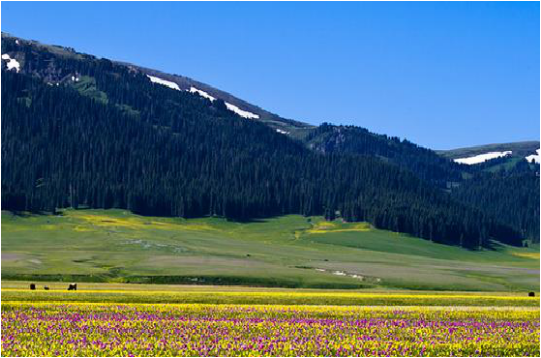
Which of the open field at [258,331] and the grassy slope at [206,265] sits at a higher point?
the open field at [258,331]

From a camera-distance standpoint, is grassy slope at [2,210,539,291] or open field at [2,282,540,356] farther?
grassy slope at [2,210,539,291]

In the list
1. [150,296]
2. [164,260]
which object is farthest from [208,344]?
[164,260]

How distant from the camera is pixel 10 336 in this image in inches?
1373

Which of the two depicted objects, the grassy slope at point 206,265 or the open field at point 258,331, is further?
the grassy slope at point 206,265

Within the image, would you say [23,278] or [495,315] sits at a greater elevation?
[495,315]

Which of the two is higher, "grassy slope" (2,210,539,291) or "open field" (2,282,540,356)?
"open field" (2,282,540,356)

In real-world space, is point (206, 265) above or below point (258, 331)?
below

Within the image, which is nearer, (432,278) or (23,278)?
(23,278)

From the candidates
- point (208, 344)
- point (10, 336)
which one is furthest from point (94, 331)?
point (208, 344)

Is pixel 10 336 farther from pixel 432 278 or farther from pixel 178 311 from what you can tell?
pixel 432 278

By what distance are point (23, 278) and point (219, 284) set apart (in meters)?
24.2

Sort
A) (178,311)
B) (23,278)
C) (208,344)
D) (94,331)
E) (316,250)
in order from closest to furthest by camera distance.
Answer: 1. (208,344)
2. (94,331)
3. (178,311)
4. (23,278)
5. (316,250)

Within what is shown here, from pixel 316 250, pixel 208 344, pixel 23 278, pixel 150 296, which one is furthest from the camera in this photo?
pixel 316 250

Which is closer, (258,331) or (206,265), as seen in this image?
(258,331)
